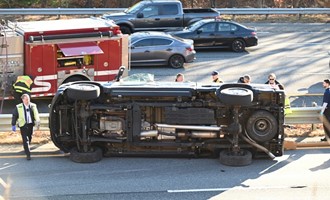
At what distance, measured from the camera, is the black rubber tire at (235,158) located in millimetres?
12250

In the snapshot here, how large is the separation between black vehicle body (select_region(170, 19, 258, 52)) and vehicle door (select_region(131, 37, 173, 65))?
9.47ft

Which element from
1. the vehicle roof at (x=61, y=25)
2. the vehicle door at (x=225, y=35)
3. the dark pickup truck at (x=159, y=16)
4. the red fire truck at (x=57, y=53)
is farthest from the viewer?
the dark pickup truck at (x=159, y=16)

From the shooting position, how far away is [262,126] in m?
12.5

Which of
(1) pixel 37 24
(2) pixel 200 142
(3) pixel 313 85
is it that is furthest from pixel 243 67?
(2) pixel 200 142

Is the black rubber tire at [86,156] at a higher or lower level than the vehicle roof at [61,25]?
lower

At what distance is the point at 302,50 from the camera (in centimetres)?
2598

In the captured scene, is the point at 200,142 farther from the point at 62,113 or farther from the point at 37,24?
the point at 37,24

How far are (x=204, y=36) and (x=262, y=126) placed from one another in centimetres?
1339

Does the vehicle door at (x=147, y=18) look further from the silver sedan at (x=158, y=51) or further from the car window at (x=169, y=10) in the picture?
the silver sedan at (x=158, y=51)

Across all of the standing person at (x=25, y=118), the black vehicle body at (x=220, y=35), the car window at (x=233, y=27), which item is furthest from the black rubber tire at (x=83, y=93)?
the car window at (x=233, y=27)

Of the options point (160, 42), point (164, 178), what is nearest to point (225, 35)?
point (160, 42)

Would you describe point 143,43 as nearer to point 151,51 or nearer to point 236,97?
point 151,51

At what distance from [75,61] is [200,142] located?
6668 millimetres

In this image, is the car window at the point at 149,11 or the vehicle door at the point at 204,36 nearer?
the vehicle door at the point at 204,36
